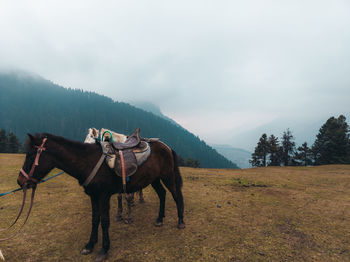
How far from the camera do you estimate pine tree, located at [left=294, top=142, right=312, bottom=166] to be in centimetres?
3412

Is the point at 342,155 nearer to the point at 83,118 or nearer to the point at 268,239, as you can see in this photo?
the point at 268,239

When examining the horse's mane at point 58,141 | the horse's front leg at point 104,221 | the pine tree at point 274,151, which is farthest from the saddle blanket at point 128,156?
the pine tree at point 274,151

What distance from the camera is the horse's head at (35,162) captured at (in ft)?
10.3

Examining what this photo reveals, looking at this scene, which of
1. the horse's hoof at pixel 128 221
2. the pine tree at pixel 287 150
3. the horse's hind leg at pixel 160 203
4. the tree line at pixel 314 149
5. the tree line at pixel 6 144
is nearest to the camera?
the horse's hind leg at pixel 160 203

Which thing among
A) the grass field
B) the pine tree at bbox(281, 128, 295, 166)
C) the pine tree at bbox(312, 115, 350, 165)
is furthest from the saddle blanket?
the pine tree at bbox(312, 115, 350, 165)

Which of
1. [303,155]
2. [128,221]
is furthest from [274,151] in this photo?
[128,221]

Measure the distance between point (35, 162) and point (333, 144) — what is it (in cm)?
4252

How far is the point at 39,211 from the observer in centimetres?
585

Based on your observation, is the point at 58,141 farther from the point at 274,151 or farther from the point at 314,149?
the point at 314,149

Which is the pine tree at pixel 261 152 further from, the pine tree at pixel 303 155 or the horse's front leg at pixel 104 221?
the horse's front leg at pixel 104 221

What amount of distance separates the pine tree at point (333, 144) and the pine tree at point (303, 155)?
1116mm

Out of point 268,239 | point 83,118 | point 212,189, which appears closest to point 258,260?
point 268,239

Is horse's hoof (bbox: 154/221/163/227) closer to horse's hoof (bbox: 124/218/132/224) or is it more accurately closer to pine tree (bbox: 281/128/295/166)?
horse's hoof (bbox: 124/218/132/224)

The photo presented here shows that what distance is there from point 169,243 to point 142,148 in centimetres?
250
